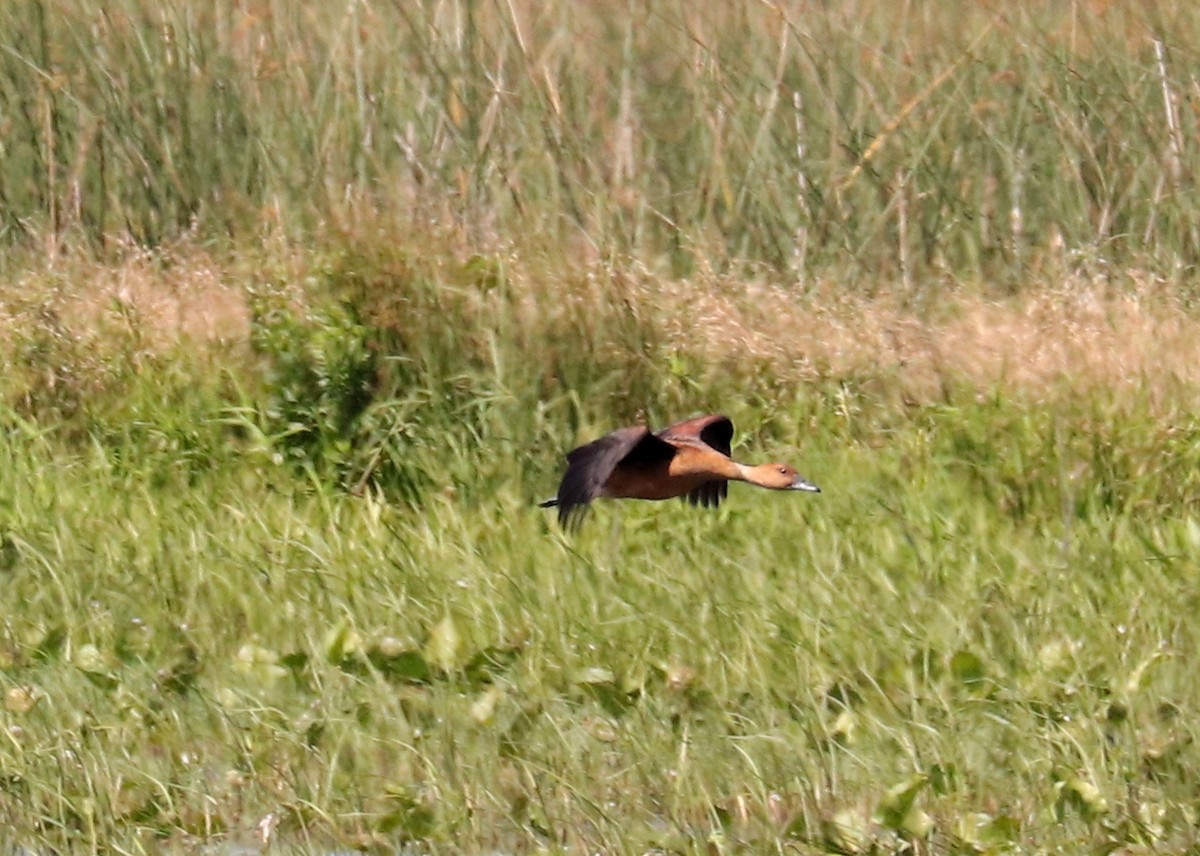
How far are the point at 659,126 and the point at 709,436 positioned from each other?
141 inches

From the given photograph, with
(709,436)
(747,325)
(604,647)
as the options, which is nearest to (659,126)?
(747,325)

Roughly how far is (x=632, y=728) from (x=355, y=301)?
2.48m

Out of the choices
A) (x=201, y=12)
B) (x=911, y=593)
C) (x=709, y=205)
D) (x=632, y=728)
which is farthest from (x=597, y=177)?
(x=632, y=728)

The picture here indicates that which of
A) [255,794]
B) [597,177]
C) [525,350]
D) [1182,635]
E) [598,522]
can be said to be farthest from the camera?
[597,177]

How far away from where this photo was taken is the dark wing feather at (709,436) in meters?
5.20

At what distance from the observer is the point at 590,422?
6418 millimetres

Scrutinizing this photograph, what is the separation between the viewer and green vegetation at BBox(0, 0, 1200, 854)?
4.12 meters

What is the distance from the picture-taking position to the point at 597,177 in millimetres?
7645

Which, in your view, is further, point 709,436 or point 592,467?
point 709,436

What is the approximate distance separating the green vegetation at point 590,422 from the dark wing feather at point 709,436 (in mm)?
137

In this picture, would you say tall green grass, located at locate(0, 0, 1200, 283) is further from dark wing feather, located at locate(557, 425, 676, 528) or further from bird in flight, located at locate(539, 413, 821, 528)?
dark wing feather, located at locate(557, 425, 676, 528)

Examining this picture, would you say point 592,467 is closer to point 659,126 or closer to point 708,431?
point 708,431

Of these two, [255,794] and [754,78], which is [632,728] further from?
[754,78]

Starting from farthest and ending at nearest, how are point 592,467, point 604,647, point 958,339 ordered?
point 958,339
point 604,647
point 592,467
